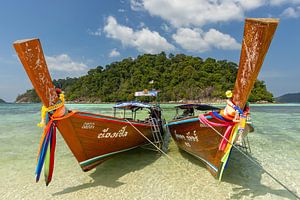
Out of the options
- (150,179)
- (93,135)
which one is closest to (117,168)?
(150,179)

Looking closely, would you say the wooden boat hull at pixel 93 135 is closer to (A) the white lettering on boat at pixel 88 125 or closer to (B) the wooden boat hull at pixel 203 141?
(A) the white lettering on boat at pixel 88 125

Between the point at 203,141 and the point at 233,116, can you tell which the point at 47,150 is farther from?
the point at 233,116

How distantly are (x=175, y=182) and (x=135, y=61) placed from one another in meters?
104

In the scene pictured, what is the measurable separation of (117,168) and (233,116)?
12.8ft

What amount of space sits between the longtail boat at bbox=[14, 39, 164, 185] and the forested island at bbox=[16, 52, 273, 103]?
6401 cm

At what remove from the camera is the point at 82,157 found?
4.70 metres

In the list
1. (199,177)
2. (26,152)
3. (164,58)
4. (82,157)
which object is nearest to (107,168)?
(82,157)

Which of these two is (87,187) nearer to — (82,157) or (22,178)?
(82,157)

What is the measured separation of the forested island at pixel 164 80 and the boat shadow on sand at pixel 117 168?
204ft

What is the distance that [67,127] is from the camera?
4.12m

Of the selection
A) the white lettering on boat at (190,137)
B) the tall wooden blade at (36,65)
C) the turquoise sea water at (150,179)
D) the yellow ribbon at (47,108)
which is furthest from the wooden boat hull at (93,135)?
the white lettering on boat at (190,137)

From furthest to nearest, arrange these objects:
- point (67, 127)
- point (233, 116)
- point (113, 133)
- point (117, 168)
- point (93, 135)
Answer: point (117, 168), point (113, 133), point (93, 135), point (67, 127), point (233, 116)

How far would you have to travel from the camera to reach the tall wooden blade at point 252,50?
2.93 meters

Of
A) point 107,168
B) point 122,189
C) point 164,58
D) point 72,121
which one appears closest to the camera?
point 72,121
